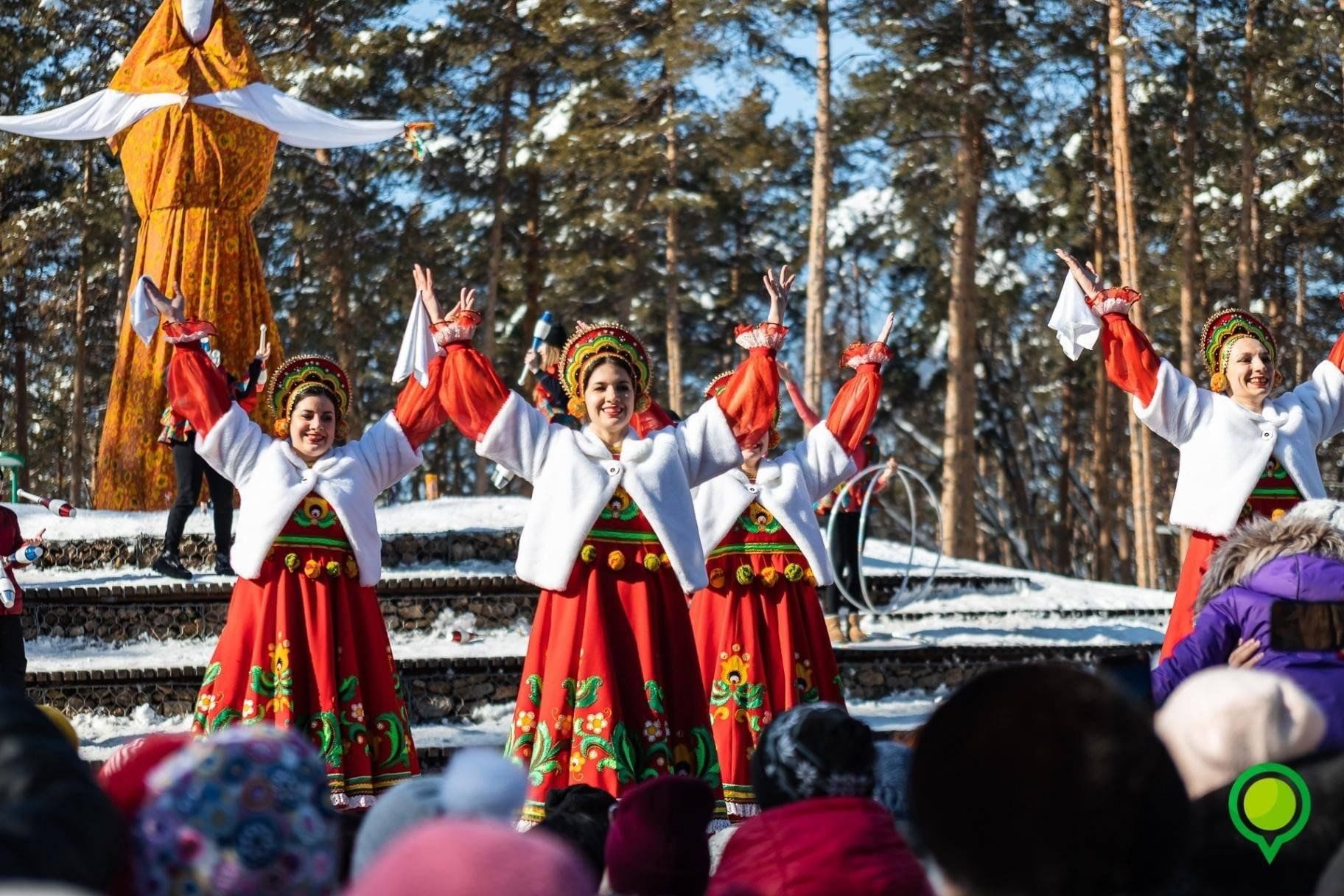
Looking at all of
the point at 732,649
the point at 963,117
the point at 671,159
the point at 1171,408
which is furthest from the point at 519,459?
the point at 671,159

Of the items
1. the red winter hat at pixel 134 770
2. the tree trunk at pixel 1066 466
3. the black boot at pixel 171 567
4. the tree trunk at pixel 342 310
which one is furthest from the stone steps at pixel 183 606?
the tree trunk at pixel 1066 466

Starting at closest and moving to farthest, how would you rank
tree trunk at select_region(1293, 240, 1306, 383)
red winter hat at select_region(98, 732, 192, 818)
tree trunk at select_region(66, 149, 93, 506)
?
red winter hat at select_region(98, 732, 192, 818) < tree trunk at select_region(66, 149, 93, 506) < tree trunk at select_region(1293, 240, 1306, 383)

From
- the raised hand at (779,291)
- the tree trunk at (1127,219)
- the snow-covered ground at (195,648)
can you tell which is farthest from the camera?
the tree trunk at (1127,219)

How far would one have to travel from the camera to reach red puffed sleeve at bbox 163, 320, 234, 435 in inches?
270

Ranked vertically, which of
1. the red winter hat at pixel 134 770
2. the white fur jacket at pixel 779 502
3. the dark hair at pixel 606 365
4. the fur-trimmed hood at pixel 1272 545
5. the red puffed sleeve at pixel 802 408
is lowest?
the red winter hat at pixel 134 770

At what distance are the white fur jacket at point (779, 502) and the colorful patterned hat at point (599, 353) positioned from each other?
1.61 m

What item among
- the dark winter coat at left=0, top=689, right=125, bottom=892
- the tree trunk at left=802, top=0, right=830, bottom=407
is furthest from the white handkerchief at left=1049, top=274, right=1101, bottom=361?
the tree trunk at left=802, top=0, right=830, bottom=407

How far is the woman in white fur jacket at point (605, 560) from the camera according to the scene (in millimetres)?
6250

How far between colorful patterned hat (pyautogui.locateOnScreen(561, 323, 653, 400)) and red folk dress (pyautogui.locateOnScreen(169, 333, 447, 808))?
0.61 meters

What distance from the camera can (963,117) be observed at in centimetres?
2083

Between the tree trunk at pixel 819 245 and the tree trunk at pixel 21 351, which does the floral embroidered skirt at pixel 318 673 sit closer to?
the tree trunk at pixel 819 245

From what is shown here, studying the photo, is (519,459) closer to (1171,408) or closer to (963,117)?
(1171,408)

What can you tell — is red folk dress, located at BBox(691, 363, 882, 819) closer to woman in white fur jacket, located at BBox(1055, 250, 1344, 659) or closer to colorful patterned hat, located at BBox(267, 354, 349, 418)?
woman in white fur jacket, located at BBox(1055, 250, 1344, 659)

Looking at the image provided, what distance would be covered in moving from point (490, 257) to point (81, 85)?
6167mm
